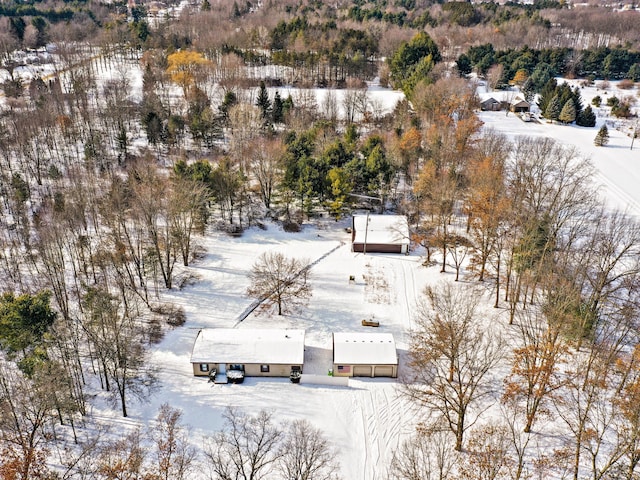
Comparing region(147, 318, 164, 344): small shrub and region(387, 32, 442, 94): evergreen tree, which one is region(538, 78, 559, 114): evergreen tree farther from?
region(147, 318, 164, 344): small shrub

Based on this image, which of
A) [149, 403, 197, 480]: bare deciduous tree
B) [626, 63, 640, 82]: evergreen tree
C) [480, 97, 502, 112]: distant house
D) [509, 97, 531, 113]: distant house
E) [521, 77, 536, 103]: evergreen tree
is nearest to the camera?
[149, 403, 197, 480]: bare deciduous tree

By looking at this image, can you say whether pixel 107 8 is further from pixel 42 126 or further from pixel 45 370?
pixel 45 370

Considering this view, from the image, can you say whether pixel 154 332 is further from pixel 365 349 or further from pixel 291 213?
pixel 291 213

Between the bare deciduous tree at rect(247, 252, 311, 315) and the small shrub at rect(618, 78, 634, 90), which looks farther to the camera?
the small shrub at rect(618, 78, 634, 90)

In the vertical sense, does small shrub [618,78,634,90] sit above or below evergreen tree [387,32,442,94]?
below

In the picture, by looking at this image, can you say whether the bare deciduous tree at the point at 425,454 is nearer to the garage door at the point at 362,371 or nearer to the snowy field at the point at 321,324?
the snowy field at the point at 321,324

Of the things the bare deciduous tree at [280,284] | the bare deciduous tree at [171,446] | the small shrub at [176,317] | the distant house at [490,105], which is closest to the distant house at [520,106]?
the distant house at [490,105]

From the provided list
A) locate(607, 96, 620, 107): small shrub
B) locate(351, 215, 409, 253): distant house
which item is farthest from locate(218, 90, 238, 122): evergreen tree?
locate(607, 96, 620, 107): small shrub

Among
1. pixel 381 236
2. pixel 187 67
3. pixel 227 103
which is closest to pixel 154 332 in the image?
pixel 381 236
